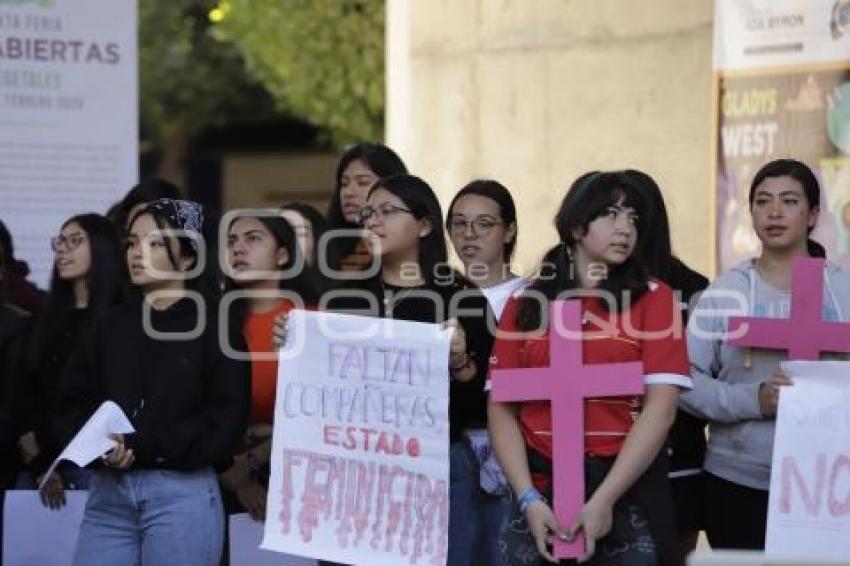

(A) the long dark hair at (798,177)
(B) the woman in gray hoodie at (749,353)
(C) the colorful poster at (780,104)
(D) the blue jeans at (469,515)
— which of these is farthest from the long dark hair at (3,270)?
(C) the colorful poster at (780,104)

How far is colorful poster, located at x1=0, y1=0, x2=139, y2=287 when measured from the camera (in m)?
10.1

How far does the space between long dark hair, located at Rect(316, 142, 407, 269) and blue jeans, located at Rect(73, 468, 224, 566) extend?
166 cm

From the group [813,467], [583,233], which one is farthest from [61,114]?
[813,467]

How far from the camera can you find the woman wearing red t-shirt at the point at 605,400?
19.2 ft

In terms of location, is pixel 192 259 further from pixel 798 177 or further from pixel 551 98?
pixel 551 98

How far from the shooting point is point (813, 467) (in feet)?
20.4

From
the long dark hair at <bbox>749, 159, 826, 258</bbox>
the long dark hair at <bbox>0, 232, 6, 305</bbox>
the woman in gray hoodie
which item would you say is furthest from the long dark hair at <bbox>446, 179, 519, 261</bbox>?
the long dark hair at <bbox>0, 232, 6, 305</bbox>

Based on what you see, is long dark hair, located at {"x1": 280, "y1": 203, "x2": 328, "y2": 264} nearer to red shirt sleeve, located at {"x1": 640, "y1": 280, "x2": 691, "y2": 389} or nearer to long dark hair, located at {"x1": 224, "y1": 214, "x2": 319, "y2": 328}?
long dark hair, located at {"x1": 224, "y1": 214, "x2": 319, "y2": 328}

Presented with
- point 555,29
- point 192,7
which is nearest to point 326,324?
point 555,29

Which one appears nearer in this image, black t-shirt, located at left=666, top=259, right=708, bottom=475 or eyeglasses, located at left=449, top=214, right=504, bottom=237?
black t-shirt, located at left=666, top=259, right=708, bottom=475

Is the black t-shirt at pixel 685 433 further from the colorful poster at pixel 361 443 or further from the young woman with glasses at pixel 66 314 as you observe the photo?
the young woman with glasses at pixel 66 314

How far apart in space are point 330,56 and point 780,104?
9.82 meters

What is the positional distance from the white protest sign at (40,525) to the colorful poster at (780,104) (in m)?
3.77

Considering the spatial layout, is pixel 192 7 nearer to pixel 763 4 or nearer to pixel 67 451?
pixel 763 4
